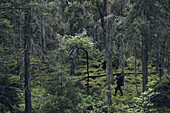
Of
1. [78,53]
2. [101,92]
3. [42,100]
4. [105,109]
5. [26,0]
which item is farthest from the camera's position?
[78,53]

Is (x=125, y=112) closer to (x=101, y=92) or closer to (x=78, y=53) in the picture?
(x=101, y=92)

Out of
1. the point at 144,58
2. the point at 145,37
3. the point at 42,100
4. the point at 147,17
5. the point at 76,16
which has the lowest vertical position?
the point at 42,100

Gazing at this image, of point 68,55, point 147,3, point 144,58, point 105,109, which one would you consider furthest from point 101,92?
point 147,3

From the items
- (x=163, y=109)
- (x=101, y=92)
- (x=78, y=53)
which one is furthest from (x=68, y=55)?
(x=163, y=109)

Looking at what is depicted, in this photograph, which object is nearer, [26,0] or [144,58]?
[26,0]

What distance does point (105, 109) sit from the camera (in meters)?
12.3

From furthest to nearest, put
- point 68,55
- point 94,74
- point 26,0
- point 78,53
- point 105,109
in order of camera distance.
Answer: point 94,74 < point 78,53 < point 68,55 < point 105,109 < point 26,0

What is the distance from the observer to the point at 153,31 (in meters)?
10.5

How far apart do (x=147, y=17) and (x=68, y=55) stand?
682 cm

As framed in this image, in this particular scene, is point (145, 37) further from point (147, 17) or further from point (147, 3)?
point (147, 3)

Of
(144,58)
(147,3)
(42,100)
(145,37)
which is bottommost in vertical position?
(42,100)

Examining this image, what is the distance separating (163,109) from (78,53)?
361 inches

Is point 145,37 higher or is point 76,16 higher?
point 76,16

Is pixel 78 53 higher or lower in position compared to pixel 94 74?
higher
